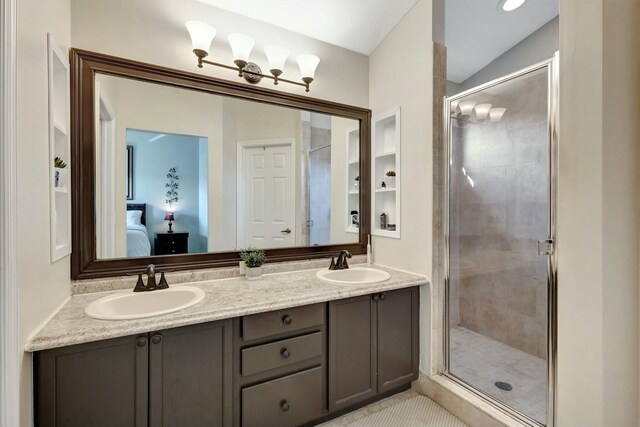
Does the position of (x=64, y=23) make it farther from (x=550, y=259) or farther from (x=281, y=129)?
(x=550, y=259)

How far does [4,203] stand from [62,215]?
681 mm

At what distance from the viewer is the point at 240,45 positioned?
→ 184cm

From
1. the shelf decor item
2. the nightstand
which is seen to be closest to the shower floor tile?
the nightstand

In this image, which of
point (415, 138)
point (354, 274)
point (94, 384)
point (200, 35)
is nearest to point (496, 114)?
point (415, 138)

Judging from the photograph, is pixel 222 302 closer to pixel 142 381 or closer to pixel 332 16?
pixel 142 381

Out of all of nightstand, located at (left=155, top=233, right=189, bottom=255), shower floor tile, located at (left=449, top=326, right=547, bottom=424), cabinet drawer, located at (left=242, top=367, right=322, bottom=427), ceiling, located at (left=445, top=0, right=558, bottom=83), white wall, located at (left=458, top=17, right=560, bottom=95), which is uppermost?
ceiling, located at (left=445, top=0, right=558, bottom=83)

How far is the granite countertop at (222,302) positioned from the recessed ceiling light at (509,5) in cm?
215

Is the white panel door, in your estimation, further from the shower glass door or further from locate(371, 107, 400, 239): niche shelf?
the shower glass door

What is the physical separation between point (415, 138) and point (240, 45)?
1.34 m

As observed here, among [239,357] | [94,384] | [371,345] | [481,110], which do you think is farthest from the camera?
[481,110]

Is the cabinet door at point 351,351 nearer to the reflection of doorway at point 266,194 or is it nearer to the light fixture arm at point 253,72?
the reflection of doorway at point 266,194

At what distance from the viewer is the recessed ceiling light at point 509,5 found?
2.14 metres

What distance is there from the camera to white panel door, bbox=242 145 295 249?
2.05 m

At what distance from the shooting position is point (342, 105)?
235 centimetres
